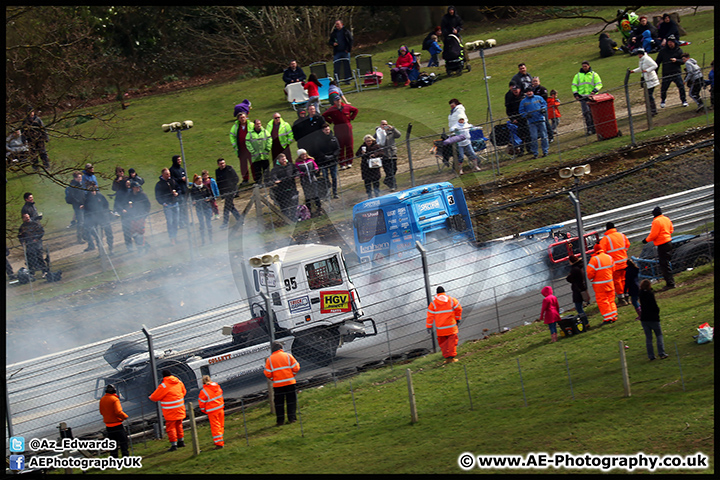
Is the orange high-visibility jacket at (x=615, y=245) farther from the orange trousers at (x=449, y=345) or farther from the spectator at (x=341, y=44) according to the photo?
the spectator at (x=341, y=44)

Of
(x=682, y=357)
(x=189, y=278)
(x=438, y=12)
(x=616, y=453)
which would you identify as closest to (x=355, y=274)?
(x=189, y=278)

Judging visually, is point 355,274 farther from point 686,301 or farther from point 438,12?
point 438,12

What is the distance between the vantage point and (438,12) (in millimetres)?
39062

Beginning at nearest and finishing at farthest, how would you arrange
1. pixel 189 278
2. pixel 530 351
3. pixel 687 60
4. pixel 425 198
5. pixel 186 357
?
pixel 530 351 < pixel 186 357 < pixel 425 198 < pixel 189 278 < pixel 687 60

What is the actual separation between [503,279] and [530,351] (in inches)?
110

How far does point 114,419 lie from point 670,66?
60.6ft

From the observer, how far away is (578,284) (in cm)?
1420

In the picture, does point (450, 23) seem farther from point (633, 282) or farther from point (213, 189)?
point (633, 282)

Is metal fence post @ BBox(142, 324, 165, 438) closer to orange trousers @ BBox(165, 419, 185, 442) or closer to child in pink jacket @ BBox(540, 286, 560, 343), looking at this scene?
orange trousers @ BBox(165, 419, 185, 442)

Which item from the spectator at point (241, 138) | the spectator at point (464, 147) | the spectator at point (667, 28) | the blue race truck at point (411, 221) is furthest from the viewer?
the spectator at point (667, 28)

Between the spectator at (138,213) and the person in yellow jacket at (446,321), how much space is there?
941 cm

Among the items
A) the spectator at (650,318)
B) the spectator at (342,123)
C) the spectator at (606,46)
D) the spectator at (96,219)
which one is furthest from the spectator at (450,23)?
the spectator at (650,318)

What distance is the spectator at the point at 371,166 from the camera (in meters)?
20.7

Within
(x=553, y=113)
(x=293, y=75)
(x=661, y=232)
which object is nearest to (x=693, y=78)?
(x=553, y=113)
